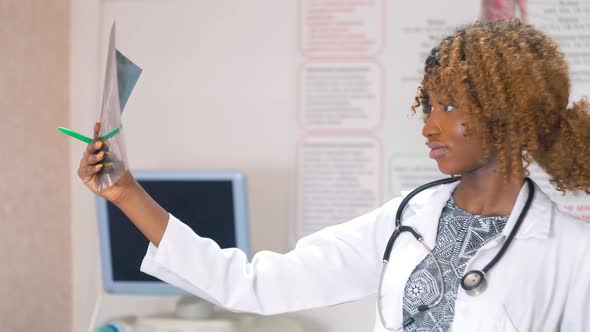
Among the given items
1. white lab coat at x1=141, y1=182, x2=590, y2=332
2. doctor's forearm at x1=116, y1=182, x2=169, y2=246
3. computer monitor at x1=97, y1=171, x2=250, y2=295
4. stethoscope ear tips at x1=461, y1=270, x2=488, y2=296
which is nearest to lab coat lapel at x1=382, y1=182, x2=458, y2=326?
white lab coat at x1=141, y1=182, x2=590, y2=332

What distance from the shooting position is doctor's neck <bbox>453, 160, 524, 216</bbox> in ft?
4.00

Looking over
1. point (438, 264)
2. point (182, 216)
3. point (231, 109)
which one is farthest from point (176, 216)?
point (438, 264)

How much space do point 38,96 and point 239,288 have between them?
1.27m

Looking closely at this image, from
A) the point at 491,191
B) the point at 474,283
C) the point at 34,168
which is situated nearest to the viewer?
the point at 474,283

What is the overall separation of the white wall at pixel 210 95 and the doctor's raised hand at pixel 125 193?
1.06m

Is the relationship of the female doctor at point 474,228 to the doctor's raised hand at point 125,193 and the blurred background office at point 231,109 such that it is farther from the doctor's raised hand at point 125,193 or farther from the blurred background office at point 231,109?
the blurred background office at point 231,109

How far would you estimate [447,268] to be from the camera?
1.19 m

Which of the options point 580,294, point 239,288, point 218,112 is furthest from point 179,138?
point 580,294

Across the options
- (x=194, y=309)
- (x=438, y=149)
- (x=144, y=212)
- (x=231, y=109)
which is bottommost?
(x=194, y=309)

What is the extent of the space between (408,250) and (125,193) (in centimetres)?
49

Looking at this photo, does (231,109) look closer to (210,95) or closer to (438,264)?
(210,95)

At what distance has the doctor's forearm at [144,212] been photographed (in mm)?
1151

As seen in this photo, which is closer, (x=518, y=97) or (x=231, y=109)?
(x=518, y=97)

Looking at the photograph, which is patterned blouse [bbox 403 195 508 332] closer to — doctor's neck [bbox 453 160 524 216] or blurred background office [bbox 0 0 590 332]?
doctor's neck [bbox 453 160 524 216]
